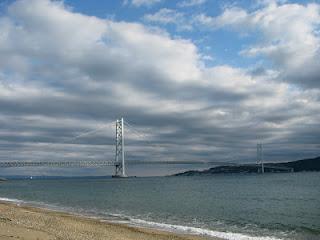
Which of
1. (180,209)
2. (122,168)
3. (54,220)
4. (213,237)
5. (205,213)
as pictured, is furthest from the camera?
(122,168)

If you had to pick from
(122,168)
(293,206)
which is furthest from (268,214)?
(122,168)

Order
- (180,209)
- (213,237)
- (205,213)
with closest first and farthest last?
(213,237) < (205,213) < (180,209)

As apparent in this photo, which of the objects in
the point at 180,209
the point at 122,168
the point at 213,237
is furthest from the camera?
the point at 122,168

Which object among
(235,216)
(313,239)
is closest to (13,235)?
(313,239)

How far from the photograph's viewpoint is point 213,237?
1930 centimetres

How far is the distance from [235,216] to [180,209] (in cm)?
578

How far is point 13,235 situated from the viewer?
14.6m

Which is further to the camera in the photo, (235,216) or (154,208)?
(154,208)

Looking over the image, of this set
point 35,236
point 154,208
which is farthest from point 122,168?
point 35,236

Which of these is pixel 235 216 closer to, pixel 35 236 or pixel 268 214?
pixel 268 214

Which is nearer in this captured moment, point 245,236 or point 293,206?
point 245,236

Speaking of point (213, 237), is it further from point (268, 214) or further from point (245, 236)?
point (268, 214)

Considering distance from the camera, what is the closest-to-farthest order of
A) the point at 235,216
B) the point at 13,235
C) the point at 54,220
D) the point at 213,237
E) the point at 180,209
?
1. the point at 13,235
2. the point at 213,237
3. the point at 54,220
4. the point at 235,216
5. the point at 180,209

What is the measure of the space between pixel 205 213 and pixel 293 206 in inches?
308
